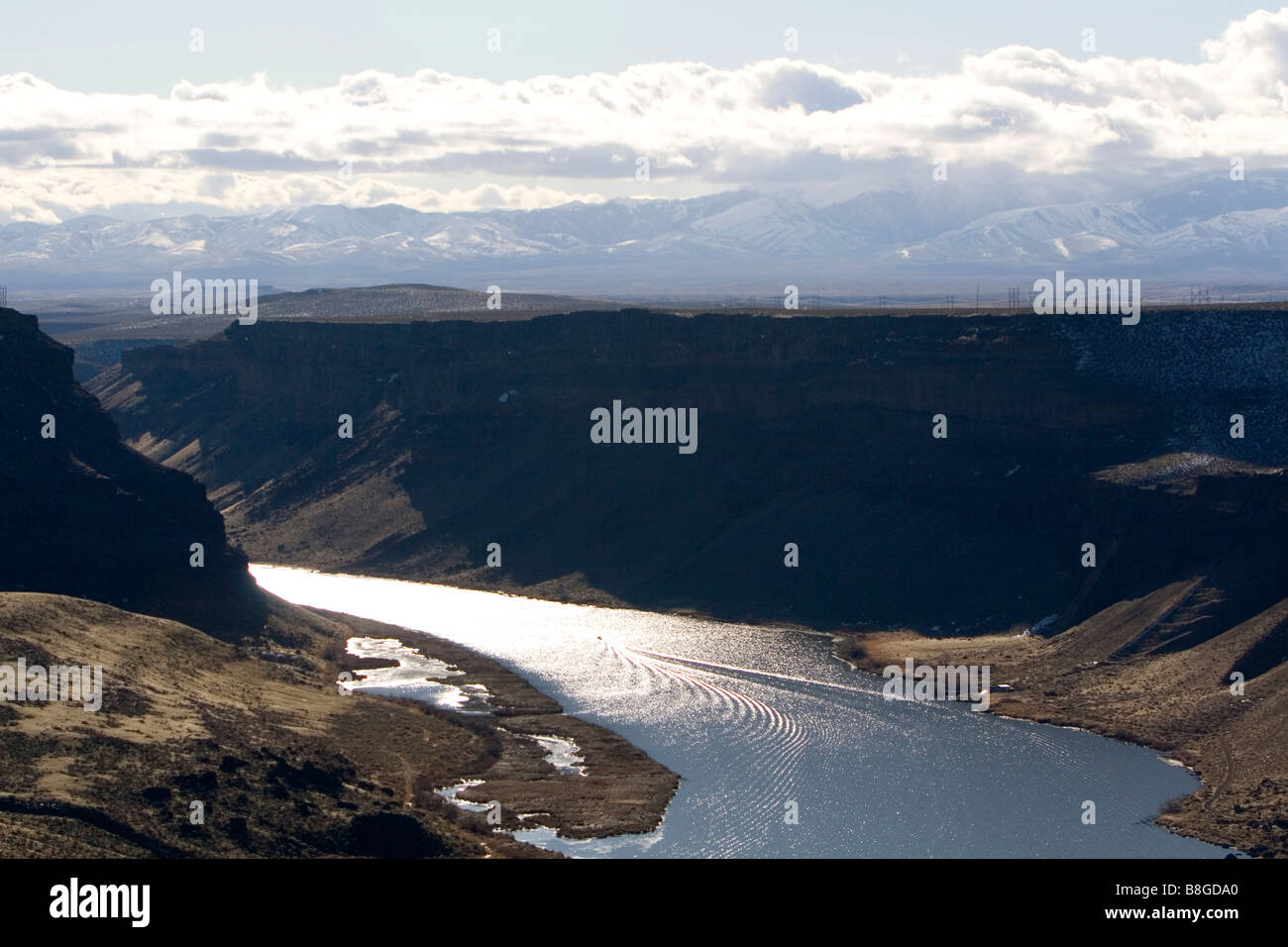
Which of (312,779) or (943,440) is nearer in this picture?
(312,779)

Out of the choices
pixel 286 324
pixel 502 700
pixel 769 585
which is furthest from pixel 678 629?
pixel 286 324

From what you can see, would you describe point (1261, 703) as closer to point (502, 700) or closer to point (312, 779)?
point (502, 700)

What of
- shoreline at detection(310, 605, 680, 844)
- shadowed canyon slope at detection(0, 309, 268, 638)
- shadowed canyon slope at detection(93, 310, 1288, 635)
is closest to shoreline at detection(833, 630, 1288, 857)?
shadowed canyon slope at detection(93, 310, 1288, 635)

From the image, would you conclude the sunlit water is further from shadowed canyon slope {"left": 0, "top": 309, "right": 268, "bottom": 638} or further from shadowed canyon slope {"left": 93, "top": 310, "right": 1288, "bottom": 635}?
shadowed canyon slope {"left": 0, "top": 309, "right": 268, "bottom": 638}

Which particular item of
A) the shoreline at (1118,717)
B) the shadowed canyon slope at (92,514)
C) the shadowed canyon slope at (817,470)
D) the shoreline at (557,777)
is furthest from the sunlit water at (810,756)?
the shadowed canyon slope at (92,514)

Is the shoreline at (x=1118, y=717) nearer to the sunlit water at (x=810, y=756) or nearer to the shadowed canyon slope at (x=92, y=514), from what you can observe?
the sunlit water at (x=810, y=756)

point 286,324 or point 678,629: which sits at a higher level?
point 286,324
